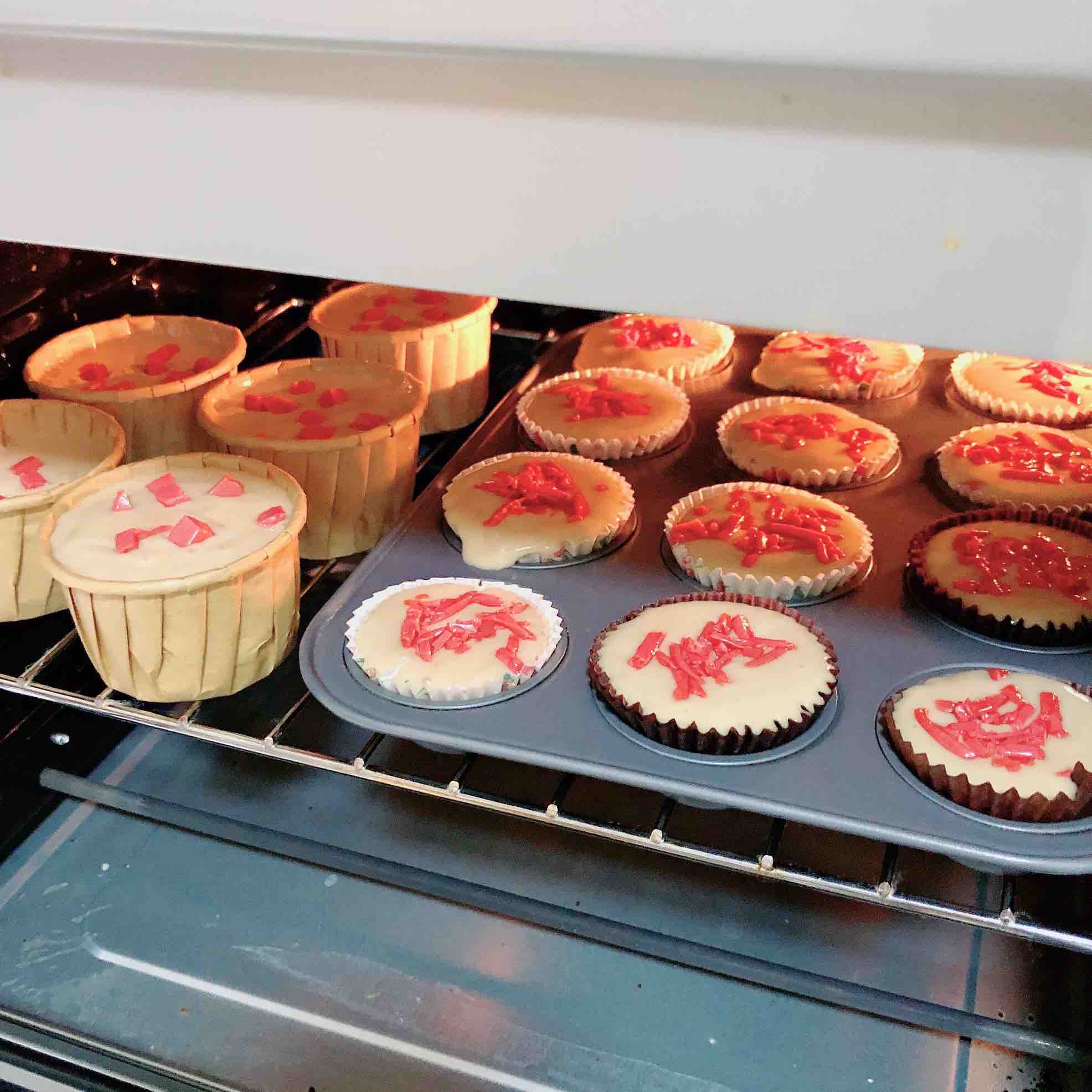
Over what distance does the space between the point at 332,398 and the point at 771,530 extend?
0.71m

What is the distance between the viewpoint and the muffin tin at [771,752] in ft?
3.75

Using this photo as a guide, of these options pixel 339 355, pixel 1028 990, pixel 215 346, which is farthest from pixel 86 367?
pixel 1028 990

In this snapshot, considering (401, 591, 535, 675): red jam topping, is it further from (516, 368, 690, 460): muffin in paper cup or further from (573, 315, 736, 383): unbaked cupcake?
(573, 315, 736, 383): unbaked cupcake

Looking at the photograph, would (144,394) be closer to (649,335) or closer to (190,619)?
(190,619)

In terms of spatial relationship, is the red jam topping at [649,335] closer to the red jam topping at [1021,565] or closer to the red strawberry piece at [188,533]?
the red jam topping at [1021,565]

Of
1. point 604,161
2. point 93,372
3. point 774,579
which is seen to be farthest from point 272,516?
point 604,161

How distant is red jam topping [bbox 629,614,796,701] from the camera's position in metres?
1.30

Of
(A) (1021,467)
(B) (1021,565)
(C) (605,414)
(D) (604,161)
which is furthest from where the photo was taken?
(C) (605,414)

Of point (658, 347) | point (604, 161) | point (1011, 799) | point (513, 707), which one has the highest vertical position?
point (604, 161)

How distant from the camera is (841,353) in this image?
1.96 m

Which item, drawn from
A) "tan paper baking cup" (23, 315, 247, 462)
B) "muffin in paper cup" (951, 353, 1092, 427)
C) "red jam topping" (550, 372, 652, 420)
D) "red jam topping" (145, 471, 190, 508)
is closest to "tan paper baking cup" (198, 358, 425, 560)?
"tan paper baking cup" (23, 315, 247, 462)

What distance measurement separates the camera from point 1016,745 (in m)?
1.18

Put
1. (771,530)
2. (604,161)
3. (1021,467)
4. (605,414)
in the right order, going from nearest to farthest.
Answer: (604,161), (771,530), (1021,467), (605,414)

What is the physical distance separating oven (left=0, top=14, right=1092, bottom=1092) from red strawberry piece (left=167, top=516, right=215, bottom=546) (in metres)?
0.21
